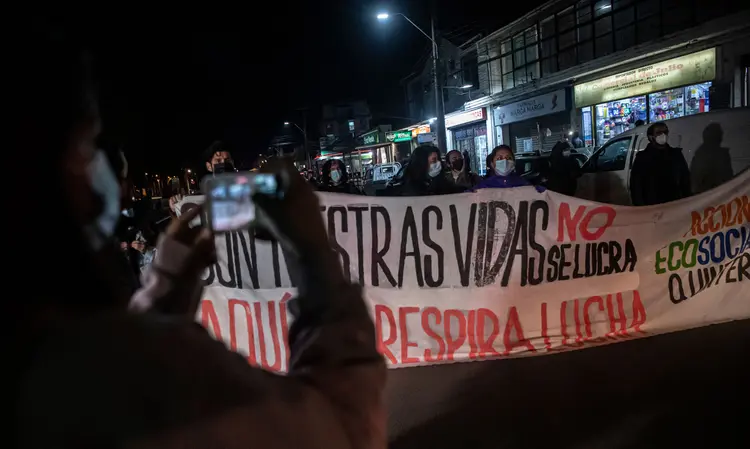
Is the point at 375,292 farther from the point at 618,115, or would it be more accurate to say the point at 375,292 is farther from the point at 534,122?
the point at 534,122

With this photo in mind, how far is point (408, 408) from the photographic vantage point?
396 cm

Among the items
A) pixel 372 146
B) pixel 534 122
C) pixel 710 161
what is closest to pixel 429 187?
pixel 710 161

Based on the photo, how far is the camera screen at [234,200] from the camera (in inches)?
39.4

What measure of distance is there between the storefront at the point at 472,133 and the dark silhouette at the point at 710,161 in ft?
65.9

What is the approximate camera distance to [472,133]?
104 feet

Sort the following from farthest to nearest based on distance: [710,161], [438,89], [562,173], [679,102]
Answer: [438,89] → [679,102] → [562,173] → [710,161]

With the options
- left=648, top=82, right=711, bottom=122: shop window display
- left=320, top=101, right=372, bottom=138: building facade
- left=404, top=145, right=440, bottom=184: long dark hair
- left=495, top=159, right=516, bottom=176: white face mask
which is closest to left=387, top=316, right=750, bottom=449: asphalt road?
left=495, top=159, right=516, bottom=176: white face mask

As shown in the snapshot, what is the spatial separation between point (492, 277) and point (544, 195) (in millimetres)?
803

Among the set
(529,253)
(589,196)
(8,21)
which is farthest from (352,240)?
(589,196)

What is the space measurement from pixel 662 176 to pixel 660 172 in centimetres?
6

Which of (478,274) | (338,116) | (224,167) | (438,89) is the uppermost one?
(338,116)

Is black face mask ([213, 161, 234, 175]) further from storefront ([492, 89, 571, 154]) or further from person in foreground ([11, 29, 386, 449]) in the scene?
storefront ([492, 89, 571, 154])

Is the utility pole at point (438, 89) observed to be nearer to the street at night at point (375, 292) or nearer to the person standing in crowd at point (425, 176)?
the street at night at point (375, 292)

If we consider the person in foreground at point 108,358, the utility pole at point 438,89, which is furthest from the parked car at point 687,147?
the utility pole at point 438,89
